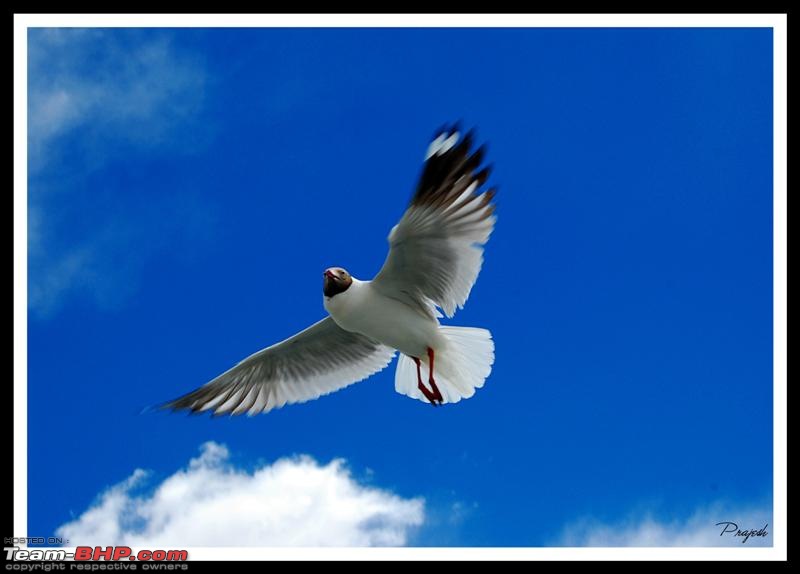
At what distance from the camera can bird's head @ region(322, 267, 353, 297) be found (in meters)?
5.79

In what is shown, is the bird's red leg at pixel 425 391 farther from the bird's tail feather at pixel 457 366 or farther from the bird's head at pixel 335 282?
the bird's head at pixel 335 282

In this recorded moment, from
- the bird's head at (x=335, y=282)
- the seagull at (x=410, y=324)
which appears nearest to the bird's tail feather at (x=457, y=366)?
the seagull at (x=410, y=324)

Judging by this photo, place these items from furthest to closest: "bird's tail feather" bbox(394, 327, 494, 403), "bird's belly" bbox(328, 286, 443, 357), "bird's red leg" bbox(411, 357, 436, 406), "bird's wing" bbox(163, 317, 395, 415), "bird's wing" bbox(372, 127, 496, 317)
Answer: "bird's wing" bbox(163, 317, 395, 415), "bird's red leg" bbox(411, 357, 436, 406), "bird's tail feather" bbox(394, 327, 494, 403), "bird's belly" bbox(328, 286, 443, 357), "bird's wing" bbox(372, 127, 496, 317)

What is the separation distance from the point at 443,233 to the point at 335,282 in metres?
0.88

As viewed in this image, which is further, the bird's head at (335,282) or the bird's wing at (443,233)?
the bird's head at (335,282)

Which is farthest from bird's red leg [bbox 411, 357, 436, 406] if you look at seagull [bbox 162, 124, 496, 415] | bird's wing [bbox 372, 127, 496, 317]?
bird's wing [bbox 372, 127, 496, 317]

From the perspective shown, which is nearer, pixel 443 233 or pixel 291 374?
pixel 443 233

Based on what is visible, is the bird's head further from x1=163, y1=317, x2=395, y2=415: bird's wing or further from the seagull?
x1=163, y1=317, x2=395, y2=415: bird's wing

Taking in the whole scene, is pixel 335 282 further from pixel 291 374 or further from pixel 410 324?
pixel 291 374

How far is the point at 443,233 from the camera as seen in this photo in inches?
208

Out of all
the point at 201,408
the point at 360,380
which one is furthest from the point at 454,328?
the point at 201,408

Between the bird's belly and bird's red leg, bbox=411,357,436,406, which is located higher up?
the bird's belly

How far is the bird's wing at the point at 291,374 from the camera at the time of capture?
6578 millimetres

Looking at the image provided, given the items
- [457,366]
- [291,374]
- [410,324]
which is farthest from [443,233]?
[291,374]
